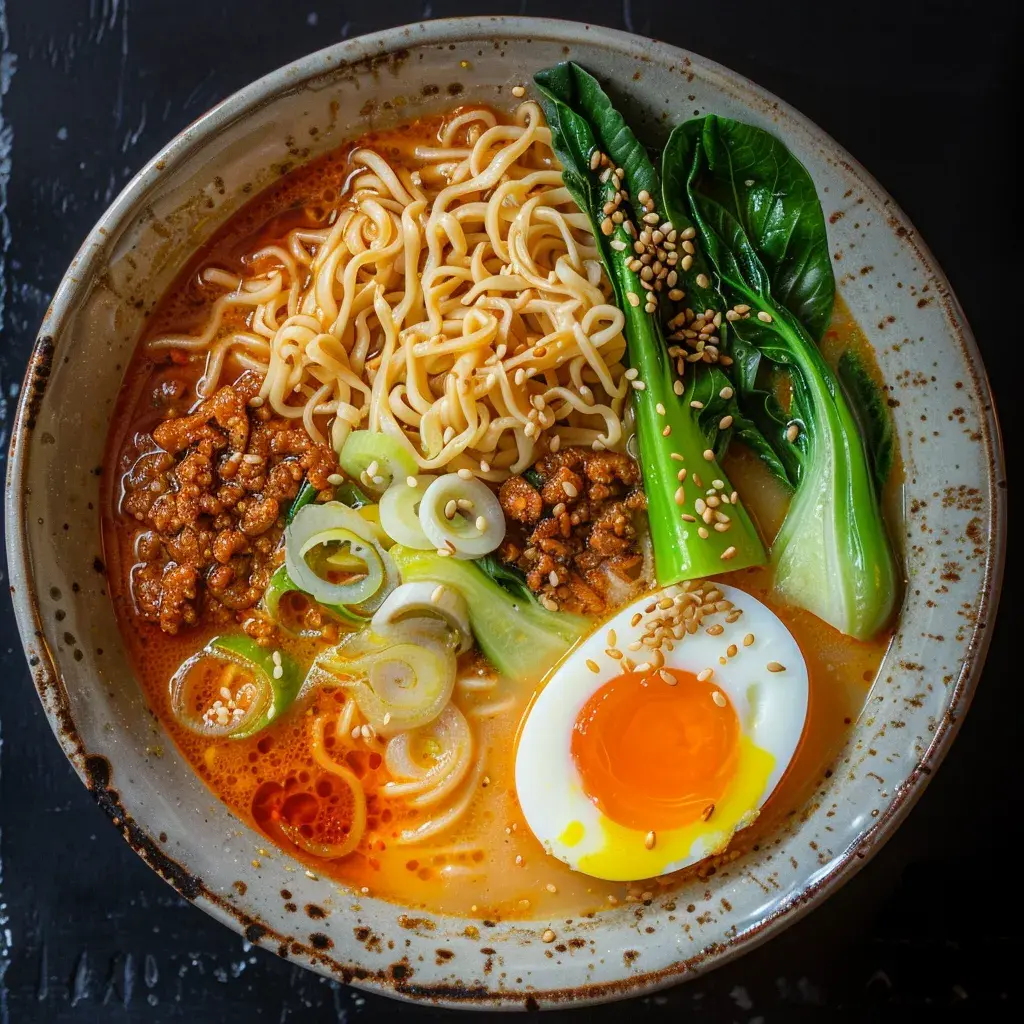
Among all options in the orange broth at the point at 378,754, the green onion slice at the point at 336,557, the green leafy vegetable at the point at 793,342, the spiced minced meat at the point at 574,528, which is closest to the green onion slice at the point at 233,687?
the orange broth at the point at 378,754

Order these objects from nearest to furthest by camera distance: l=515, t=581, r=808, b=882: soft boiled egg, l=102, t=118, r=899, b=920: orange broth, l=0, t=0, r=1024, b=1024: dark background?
1. l=515, t=581, r=808, b=882: soft boiled egg
2. l=102, t=118, r=899, b=920: orange broth
3. l=0, t=0, r=1024, b=1024: dark background

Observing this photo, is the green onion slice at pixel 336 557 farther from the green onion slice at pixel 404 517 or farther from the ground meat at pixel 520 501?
the ground meat at pixel 520 501

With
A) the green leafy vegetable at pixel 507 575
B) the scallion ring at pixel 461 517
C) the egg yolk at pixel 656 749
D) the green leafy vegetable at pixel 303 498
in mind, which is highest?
the green leafy vegetable at pixel 303 498

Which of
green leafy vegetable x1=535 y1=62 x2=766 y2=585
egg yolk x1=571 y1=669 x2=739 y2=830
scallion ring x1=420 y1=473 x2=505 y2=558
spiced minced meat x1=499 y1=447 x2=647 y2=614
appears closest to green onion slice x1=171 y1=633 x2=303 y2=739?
scallion ring x1=420 y1=473 x2=505 y2=558

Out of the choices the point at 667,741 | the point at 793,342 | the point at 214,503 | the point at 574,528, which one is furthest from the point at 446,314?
the point at 667,741

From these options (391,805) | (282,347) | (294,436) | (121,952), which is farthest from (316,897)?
(282,347)

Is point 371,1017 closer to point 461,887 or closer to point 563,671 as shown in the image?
point 461,887

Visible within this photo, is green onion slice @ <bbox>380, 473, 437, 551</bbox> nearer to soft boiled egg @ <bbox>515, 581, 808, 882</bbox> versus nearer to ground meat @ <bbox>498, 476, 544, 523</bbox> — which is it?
ground meat @ <bbox>498, 476, 544, 523</bbox>
